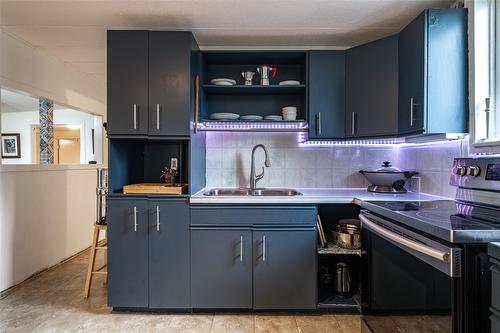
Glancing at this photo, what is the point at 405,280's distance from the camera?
55.4 inches

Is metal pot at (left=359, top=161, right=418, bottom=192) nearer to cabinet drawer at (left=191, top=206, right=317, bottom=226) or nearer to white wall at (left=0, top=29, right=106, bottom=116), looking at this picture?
cabinet drawer at (left=191, top=206, right=317, bottom=226)

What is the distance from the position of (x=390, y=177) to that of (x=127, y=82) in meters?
2.20

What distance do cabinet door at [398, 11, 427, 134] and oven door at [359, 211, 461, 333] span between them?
730 millimetres

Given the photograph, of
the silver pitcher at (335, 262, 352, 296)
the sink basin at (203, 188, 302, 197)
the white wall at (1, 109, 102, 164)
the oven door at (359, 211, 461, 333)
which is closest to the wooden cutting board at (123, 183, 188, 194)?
the sink basin at (203, 188, 302, 197)

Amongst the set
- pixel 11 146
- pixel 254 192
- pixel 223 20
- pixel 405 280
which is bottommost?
pixel 405 280

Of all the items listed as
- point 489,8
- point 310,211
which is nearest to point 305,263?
point 310,211

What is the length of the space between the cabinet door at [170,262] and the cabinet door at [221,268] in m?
0.07

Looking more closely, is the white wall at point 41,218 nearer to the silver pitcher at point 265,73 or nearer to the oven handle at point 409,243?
the silver pitcher at point 265,73

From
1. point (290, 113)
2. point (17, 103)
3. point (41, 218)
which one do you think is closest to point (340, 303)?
point (290, 113)

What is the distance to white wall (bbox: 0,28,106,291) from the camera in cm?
258

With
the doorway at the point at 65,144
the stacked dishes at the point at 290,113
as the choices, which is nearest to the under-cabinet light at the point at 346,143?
the stacked dishes at the point at 290,113

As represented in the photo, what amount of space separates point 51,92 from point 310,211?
9.57 feet

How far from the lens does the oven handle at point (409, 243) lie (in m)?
1.10

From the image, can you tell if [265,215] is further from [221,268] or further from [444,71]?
[444,71]
